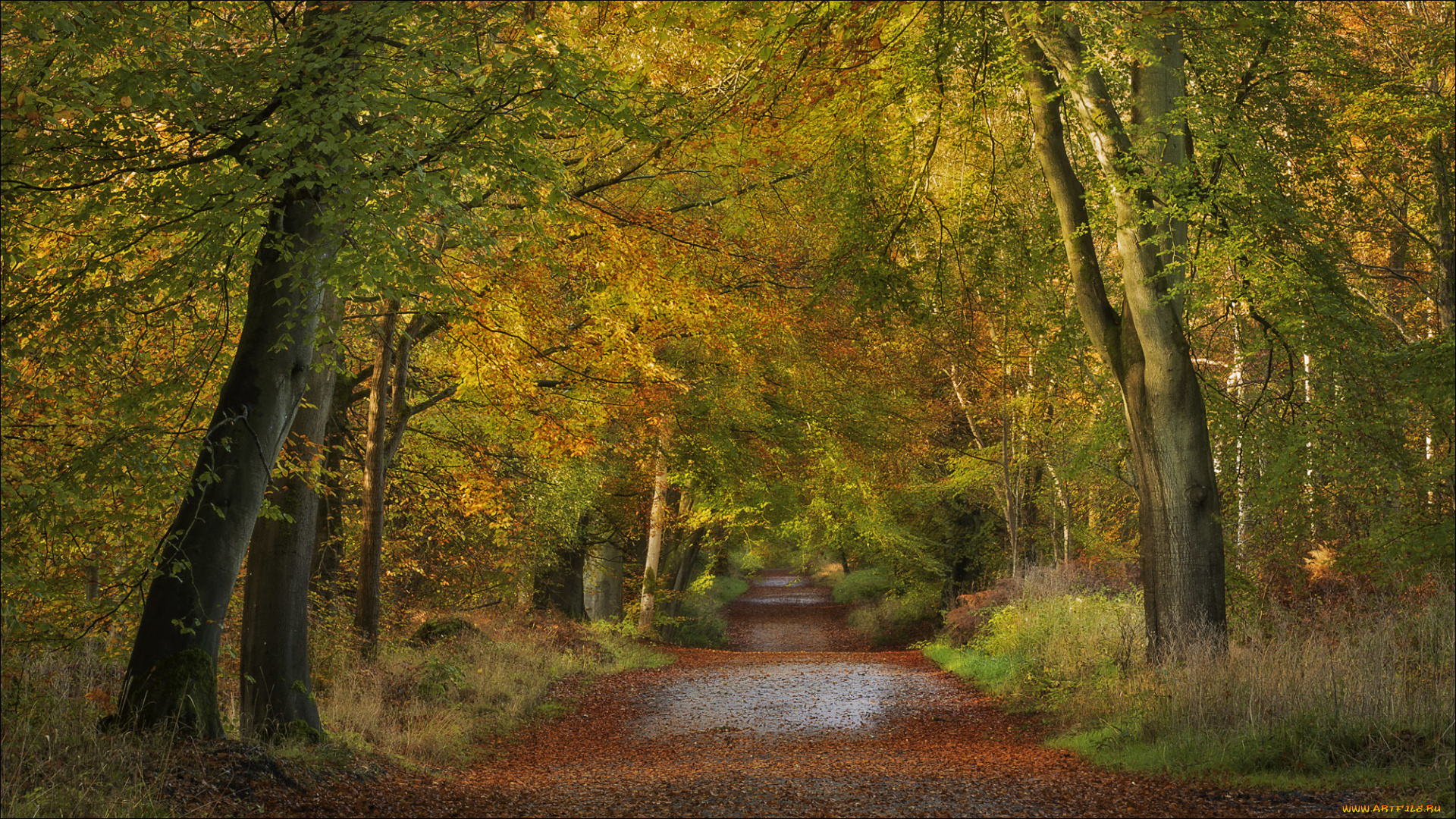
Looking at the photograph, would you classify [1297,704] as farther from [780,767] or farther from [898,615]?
[898,615]

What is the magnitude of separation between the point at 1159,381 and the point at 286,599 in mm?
8717

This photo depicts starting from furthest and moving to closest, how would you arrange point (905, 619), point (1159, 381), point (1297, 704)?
point (905, 619), point (1159, 381), point (1297, 704)

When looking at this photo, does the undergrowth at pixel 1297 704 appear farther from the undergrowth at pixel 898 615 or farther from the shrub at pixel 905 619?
the shrub at pixel 905 619

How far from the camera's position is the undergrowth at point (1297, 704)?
6684 mm

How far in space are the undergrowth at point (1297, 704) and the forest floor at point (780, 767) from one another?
0.44m

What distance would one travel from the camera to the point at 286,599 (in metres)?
8.84

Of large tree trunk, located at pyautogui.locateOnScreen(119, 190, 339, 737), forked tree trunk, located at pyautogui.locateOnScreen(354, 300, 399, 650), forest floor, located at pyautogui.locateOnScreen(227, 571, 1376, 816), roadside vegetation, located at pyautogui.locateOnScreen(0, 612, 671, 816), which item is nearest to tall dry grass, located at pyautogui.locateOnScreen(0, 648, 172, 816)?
roadside vegetation, located at pyautogui.locateOnScreen(0, 612, 671, 816)

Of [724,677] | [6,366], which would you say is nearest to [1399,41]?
[724,677]

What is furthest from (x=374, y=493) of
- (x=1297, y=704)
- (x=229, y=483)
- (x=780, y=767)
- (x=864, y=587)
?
(x=864, y=587)

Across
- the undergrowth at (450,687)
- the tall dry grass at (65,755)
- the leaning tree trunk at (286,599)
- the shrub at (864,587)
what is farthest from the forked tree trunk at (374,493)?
the shrub at (864,587)

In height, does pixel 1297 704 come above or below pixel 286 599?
below

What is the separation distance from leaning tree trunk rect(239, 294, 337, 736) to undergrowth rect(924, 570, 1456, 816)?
7.08m

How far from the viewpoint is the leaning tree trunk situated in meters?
8.39

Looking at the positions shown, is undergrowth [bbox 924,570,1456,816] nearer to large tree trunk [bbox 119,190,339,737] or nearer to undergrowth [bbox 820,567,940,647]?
large tree trunk [bbox 119,190,339,737]
